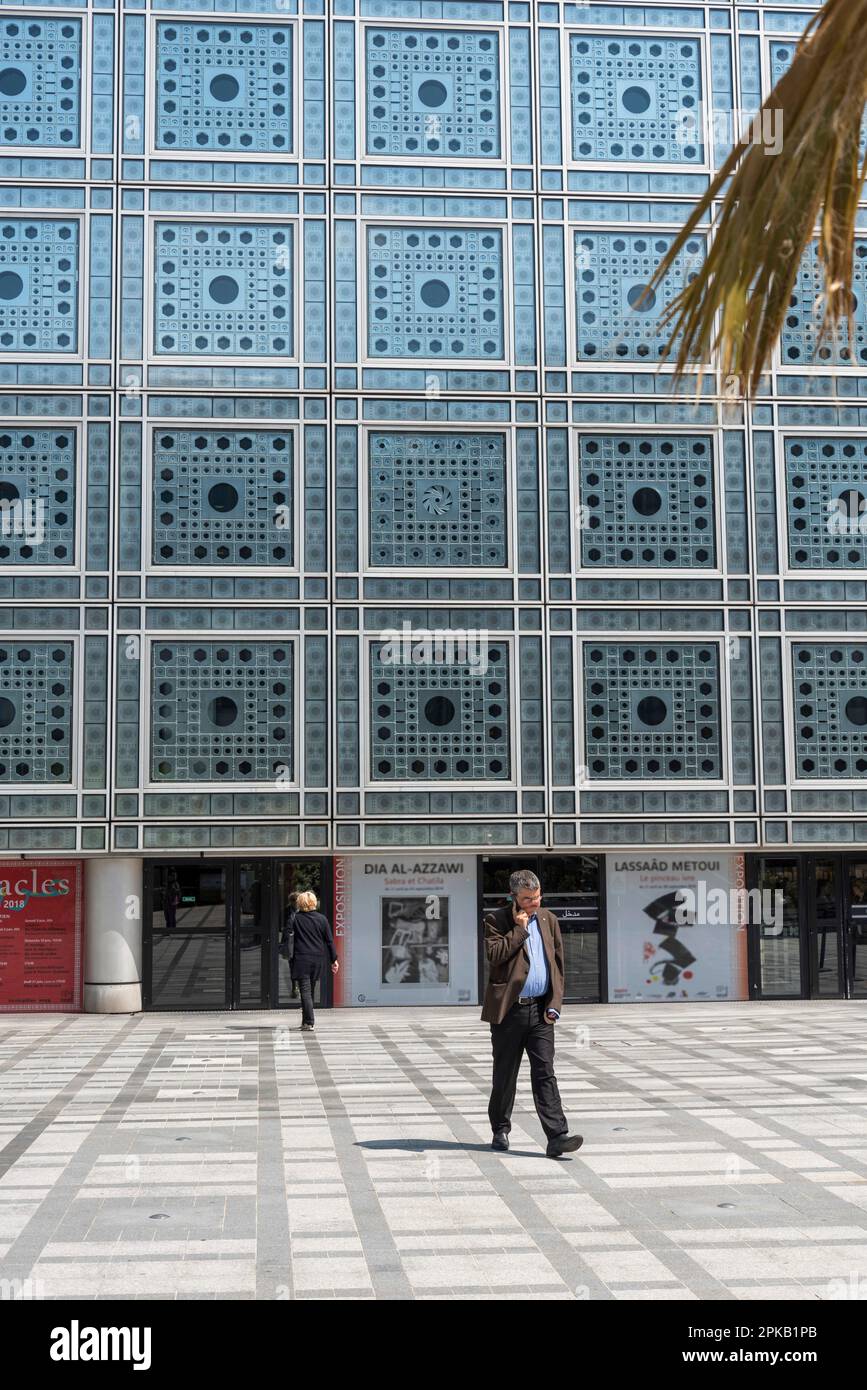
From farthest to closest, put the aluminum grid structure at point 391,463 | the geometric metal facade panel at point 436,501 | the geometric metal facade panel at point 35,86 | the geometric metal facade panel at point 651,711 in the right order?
1. the geometric metal facade panel at point 35,86
2. the geometric metal facade panel at point 651,711
3. the geometric metal facade panel at point 436,501
4. the aluminum grid structure at point 391,463

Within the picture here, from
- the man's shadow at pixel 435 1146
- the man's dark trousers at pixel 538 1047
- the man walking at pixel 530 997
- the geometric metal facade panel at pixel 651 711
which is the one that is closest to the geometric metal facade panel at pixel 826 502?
the geometric metal facade panel at pixel 651 711

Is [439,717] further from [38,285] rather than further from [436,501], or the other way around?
[38,285]

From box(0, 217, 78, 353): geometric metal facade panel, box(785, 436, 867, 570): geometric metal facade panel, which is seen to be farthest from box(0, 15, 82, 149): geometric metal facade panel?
box(785, 436, 867, 570): geometric metal facade panel

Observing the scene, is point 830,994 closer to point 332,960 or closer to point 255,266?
point 332,960

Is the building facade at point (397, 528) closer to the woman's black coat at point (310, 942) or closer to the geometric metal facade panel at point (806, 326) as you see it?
the geometric metal facade panel at point (806, 326)

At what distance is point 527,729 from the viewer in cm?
2172

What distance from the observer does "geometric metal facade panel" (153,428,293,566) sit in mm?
21422

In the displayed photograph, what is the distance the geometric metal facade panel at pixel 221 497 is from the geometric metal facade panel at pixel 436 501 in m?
1.36

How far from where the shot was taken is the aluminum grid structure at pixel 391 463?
21.3m

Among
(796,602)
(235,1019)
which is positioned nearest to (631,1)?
(796,602)

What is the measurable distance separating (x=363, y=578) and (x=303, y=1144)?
11.7m

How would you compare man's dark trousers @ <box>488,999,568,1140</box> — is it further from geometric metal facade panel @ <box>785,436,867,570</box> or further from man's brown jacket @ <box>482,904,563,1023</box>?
geometric metal facade panel @ <box>785,436,867,570</box>

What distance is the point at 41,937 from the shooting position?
21312 mm

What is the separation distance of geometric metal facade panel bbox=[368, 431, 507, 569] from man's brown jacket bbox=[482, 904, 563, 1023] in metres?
11.9
